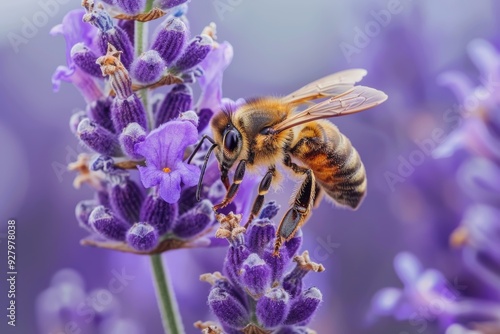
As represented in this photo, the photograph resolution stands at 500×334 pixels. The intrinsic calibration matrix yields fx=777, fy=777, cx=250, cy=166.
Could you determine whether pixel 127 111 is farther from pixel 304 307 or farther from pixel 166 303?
pixel 304 307

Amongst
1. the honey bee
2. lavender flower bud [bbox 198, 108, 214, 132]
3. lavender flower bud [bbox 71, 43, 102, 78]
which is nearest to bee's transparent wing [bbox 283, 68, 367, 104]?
the honey bee

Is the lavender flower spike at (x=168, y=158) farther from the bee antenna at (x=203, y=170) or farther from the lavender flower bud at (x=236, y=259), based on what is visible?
the lavender flower bud at (x=236, y=259)

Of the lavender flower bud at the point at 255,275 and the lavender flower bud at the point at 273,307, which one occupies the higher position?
the lavender flower bud at the point at 255,275

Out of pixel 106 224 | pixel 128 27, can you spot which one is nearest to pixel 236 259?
pixel 106 224

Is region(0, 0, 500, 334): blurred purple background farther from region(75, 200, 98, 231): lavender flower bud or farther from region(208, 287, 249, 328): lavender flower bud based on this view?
region(208, 287, 249, 328): lavender flower bud

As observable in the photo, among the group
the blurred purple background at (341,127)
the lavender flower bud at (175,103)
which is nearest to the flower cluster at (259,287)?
the lavender flower bud at (175,103)
